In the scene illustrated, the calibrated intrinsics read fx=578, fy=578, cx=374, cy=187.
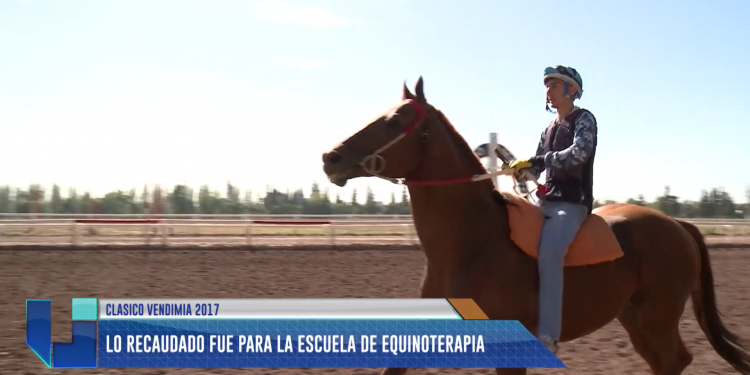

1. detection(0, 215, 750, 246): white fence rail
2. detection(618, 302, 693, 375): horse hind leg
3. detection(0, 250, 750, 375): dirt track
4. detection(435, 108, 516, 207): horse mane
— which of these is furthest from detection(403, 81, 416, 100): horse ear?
detection(0, 215, 750, 246): white fence rail

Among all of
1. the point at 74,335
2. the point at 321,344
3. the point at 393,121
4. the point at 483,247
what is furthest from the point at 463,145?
the point at 74,335

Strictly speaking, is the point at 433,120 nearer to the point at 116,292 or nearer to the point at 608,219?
the point at 608,219

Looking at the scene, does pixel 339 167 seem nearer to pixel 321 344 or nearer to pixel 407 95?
pixel 407 95

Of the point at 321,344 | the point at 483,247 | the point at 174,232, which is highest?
the point at 483,247

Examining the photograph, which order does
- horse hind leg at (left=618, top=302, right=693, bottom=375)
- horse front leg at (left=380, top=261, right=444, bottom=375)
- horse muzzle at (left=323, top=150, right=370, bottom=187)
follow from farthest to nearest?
horse hind leg at (left=618, top=302, right=693, bottom=375) → horse front leg at (left=380, top=261, right=444, bottom=375) → horse muzzle at (left=323, top=150, right=370, bottom=187)

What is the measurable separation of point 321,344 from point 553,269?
197cm

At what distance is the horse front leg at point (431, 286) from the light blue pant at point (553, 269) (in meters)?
0.63

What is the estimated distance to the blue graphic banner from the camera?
11.7ft

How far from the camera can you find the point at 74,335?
15.9ft

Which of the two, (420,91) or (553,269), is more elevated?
(420,91)

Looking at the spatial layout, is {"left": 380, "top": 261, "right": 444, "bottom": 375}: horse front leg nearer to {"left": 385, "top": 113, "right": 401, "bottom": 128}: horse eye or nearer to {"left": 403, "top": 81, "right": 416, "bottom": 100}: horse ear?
{"left": 385, "top": 113, "right": 401, "bottom": 128}: horse eye

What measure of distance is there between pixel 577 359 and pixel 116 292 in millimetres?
Answer: 7353

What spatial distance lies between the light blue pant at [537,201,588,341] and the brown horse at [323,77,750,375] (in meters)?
0.07

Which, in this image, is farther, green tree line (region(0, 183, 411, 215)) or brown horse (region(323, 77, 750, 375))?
green tree line (region(0, 183, 411, 215))
